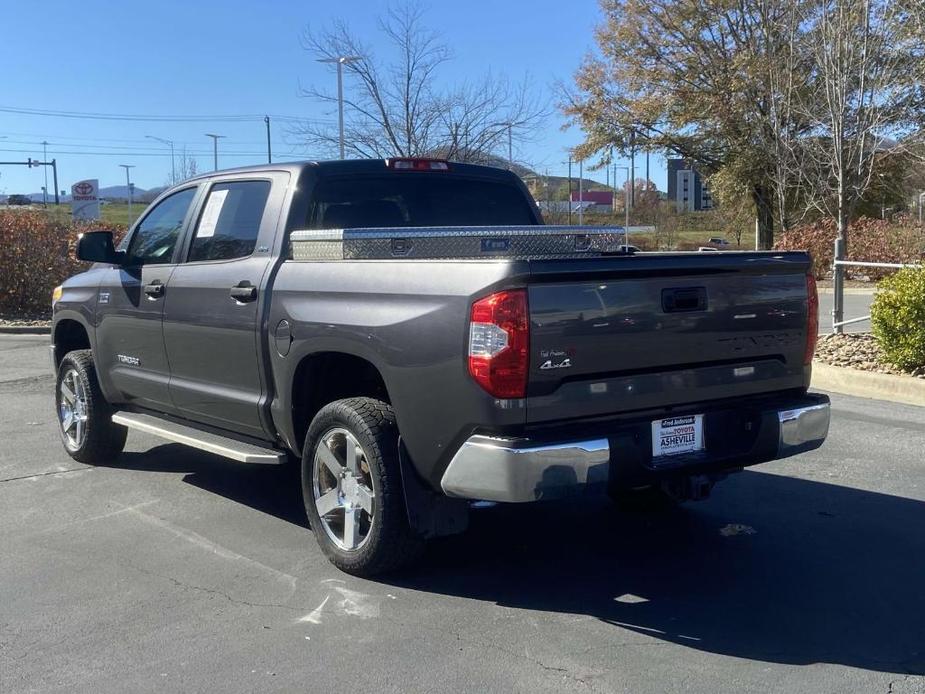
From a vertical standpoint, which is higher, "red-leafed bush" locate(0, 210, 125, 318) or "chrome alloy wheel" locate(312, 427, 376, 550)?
"red-leafed bush" locate(0, 210, 125, 318)

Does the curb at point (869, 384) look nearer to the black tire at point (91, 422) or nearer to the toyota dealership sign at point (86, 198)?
the black tire at point (91, 422)

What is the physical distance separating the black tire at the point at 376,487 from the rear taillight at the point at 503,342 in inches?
28.5

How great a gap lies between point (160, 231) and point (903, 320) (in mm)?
6880

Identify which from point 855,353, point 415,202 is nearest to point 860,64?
point 855,353

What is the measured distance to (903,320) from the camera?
31.1ft

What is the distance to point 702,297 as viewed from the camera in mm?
4438

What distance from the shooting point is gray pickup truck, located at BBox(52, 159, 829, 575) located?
399 centimetres

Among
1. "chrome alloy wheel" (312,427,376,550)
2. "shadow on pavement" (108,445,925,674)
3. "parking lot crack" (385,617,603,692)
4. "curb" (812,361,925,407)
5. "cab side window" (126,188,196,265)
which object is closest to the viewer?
"parking lot crack" (385,617,603,692)

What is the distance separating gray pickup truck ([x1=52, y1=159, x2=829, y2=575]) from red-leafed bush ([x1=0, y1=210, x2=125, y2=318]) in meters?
12.5

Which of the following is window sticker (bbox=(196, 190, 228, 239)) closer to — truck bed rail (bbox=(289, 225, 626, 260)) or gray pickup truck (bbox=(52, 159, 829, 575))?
gray pickup truck (bbox=(52, 159, 829, 575))

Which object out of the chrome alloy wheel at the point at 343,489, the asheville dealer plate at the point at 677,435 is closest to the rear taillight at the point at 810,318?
the asheville dealer plate at the point at 677,435

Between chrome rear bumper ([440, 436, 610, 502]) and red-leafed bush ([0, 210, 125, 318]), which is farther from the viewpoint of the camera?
red-leafed bush ([0, 210, 125, 318])

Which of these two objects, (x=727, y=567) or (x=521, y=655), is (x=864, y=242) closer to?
(x=727, y=567)

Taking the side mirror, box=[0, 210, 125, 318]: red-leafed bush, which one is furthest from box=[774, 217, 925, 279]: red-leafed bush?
the side mirror
